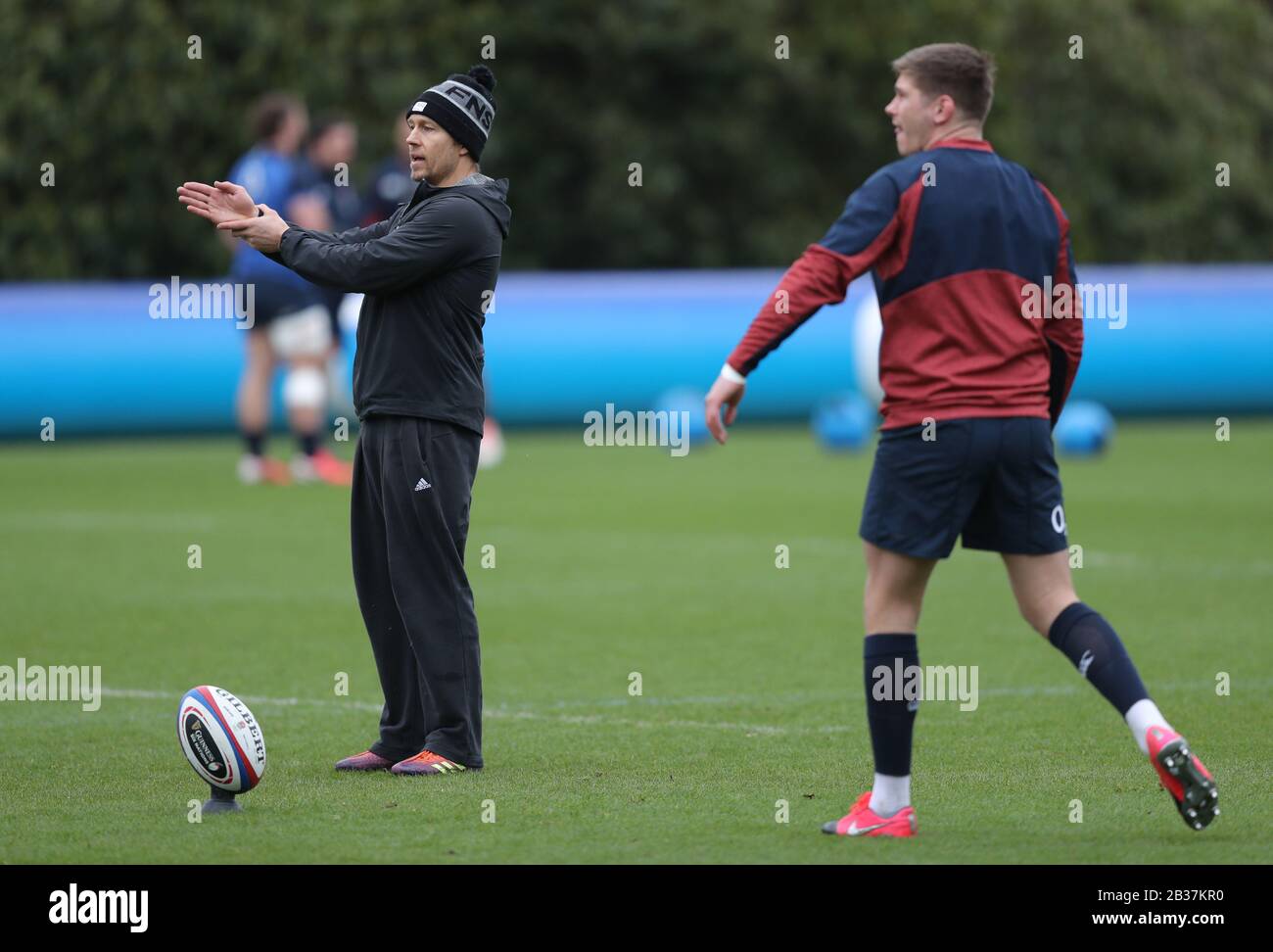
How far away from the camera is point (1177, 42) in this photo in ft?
116

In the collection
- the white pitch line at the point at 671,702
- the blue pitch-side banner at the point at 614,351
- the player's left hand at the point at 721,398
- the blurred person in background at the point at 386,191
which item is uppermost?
the blurred person in background at the point at 386,191

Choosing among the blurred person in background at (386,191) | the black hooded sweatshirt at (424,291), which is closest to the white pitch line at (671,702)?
the black hooded sweatshirt at (424,291)

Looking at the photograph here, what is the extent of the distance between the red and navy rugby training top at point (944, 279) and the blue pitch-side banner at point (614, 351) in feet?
47.8

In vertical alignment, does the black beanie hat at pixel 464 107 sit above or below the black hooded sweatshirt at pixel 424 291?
above

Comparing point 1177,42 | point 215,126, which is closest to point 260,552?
point 215,126

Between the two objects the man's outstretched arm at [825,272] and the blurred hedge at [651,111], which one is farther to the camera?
the blurred hedge at [651,111]

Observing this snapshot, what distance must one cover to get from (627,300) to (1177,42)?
17.2m

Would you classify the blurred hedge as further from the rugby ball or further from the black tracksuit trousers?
the rugby ball

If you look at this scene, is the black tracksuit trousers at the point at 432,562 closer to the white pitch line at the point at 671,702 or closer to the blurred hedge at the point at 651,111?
the white pitch line at the point at 671,702

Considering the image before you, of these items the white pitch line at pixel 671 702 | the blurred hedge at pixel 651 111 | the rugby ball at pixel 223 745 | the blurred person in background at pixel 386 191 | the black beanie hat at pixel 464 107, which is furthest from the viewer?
the blurred hedge at pixel 651 111

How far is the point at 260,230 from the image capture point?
21.0 ft

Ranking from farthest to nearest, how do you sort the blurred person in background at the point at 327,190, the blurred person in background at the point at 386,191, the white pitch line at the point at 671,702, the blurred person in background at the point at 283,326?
the blurred person in background at the point at 386,191 < the blurred person in background at the point at 283,326 < the blurred person in background at the point at 327,190 < the white pitch line at the point at 671,702

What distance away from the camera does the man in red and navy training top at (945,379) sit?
552 cm

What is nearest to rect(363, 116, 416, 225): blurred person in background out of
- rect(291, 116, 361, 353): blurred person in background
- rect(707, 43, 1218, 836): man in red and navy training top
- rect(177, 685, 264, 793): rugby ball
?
rect(291, 116, 361, 353): blurred person in background
